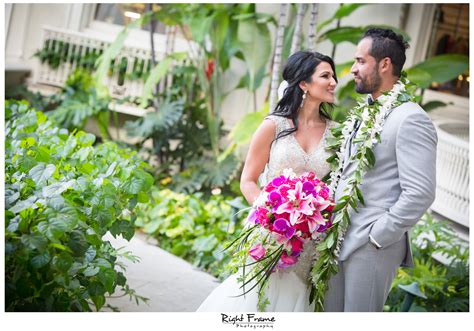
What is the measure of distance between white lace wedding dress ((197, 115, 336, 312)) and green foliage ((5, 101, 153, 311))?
543mm

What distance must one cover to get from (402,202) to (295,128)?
0.76m

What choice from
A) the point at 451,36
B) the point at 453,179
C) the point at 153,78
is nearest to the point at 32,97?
the point at 153,78

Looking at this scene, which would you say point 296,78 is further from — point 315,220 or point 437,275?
point 437,275

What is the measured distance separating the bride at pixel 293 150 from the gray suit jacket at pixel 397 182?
0.30 meters

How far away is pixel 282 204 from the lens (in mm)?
3359

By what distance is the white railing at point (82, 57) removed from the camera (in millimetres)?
10141

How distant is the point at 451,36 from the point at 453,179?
340 centimetres

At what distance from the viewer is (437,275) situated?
6.13 m

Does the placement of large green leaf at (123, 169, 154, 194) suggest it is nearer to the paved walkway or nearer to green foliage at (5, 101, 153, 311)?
green foliage at (5, 101, 153, 311)

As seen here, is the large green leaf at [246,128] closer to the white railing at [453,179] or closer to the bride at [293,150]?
the white railing at [453,179]

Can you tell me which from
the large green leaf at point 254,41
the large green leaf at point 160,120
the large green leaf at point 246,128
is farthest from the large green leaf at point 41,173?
the large green leaf at point 160,120

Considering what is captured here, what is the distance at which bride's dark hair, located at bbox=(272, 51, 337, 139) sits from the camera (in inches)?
149

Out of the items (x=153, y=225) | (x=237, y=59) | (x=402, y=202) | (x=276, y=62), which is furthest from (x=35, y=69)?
(x=402, y=202)

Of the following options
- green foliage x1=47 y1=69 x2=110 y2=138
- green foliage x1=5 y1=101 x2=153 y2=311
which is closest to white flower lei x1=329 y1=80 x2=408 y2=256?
green foliage x1=5 y1=101 x2=153 y2=311
